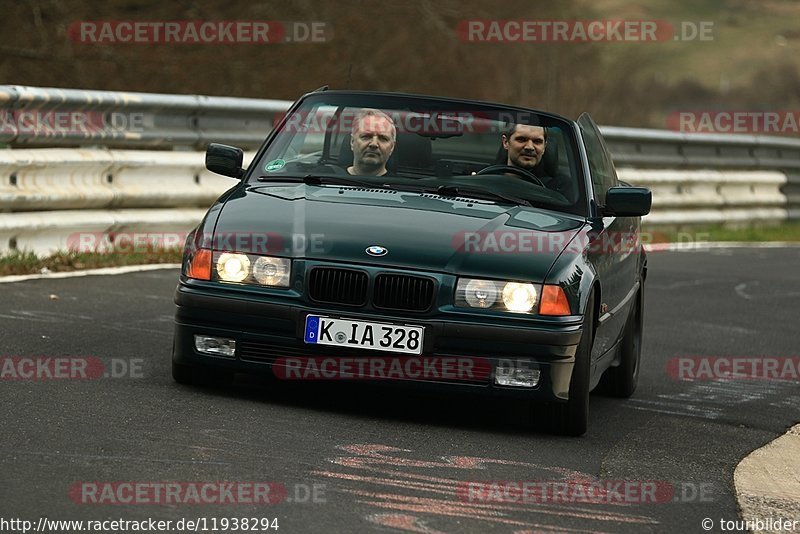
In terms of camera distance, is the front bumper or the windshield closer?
the front bumper

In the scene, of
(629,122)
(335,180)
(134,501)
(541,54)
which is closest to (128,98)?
(335,180)

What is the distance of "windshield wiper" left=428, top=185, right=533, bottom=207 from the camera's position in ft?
25.9

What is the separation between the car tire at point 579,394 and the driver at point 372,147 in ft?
4.69

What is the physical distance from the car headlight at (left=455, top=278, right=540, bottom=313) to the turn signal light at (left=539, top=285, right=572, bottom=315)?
0.03 meters

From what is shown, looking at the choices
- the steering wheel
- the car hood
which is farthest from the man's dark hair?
the car hood

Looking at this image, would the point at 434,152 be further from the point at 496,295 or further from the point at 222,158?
the point at 496,295

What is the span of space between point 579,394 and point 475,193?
1.25 m

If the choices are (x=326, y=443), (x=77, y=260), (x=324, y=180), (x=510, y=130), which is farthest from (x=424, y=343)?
(x=77, y=260)

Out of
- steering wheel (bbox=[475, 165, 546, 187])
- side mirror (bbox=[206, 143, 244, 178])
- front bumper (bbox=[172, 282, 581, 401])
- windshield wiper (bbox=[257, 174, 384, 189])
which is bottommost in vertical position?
front bumper (bbox=[172, 282, 581, 401])

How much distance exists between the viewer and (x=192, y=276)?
23.7 feet

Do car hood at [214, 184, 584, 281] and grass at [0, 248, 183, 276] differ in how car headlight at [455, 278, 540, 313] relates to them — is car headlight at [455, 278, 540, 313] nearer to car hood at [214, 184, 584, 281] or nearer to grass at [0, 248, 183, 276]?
car hood at [214, 184, 584, 281]

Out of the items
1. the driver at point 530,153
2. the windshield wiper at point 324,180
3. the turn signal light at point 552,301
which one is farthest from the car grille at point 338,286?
the driver at point 530,153

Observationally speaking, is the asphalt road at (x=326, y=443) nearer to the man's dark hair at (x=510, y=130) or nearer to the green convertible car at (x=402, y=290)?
the green convertible car at (x=402, y=290)

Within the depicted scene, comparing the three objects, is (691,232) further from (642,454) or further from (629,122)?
(629,122)
